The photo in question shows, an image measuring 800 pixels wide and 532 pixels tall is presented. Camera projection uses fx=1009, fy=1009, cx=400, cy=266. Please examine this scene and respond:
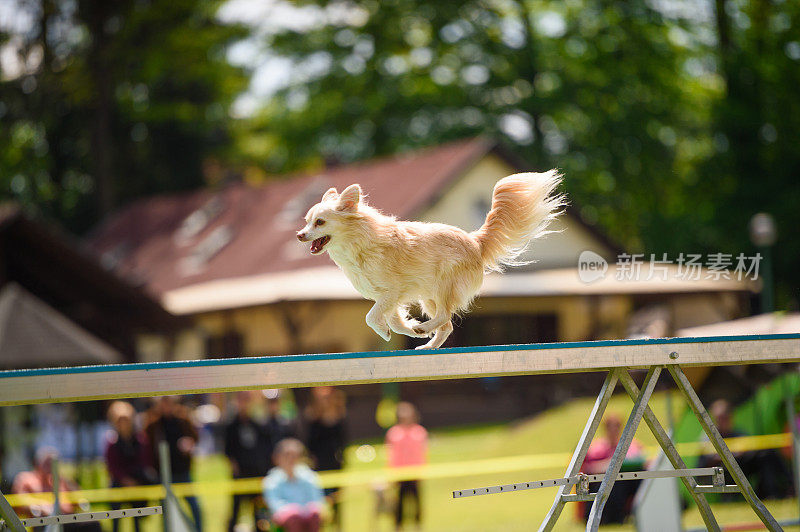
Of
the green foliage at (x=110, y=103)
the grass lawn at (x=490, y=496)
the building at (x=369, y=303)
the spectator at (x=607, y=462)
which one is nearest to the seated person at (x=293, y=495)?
the grass lawn at (x=490, y=496)

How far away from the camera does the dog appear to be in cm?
422

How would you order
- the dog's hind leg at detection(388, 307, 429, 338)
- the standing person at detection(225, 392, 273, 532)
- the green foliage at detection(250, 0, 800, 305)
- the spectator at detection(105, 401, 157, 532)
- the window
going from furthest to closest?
the green foliage at detection(250, 0, 800, 305) → the window → the standing person at detection(225, 392, 273, 532) → the spectator at detection(105, 401, 157, 532) → the dog's hind leg at detection(388, 307, 429, 338)

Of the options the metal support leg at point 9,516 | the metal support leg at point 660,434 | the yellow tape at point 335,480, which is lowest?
the metal support leg at point 9,516

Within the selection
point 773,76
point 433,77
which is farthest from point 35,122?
point 773,76

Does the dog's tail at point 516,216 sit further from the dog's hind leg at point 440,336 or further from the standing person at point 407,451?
the standing person at point 407,451

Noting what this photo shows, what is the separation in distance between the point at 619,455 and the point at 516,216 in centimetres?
116

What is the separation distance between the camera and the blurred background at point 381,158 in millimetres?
20000

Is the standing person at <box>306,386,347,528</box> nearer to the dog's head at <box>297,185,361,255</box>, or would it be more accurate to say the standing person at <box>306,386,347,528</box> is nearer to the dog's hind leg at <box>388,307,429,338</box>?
the dog's hind leg at <box>388,307,429,338</box>

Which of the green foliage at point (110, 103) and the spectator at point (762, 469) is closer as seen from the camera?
the spectator at point (762, 469)

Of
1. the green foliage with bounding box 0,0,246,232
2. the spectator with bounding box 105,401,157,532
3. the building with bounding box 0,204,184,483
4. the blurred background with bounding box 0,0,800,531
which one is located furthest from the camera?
the green foliage with bounding box 0,0,246,232

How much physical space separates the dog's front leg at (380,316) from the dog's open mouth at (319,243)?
34 cm

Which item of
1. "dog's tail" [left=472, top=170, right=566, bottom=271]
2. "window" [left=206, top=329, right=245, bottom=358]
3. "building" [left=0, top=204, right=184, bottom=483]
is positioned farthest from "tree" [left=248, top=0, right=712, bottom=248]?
"dog's tail" [left=472, top=170, right=566, bottom=271]

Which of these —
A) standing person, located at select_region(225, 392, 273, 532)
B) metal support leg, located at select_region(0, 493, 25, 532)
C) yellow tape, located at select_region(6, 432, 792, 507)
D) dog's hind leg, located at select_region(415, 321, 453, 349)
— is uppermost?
standing person, located at select_region(225, 392, 273, 532)

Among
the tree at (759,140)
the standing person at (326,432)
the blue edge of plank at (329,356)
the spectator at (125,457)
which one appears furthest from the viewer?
the tree at (759,140)
